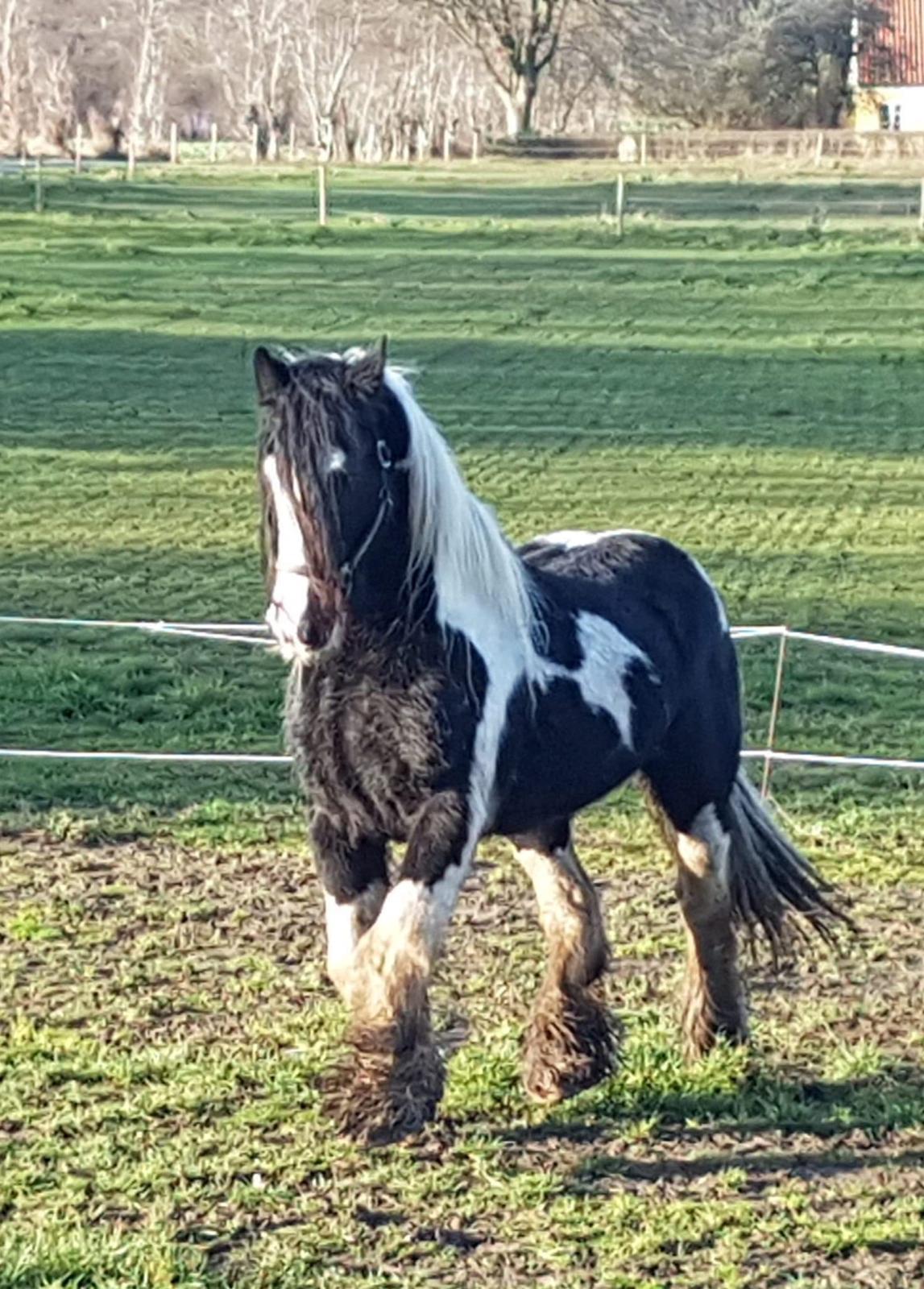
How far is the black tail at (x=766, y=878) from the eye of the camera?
247 inches

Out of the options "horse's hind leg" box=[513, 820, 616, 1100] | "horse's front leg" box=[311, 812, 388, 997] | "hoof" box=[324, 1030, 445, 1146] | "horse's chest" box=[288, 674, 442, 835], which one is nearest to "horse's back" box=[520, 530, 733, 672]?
"horse's hind leg" box=[513, 820, 616, 1100]

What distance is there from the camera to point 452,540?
521 centimetres

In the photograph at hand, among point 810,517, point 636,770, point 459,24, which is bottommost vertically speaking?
point 810,517

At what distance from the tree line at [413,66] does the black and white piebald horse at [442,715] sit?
65361mm

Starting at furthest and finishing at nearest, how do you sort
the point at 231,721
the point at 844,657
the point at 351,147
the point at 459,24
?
the point at 351,147
the point at 459,24
the point at 844,657
the point at 231,721

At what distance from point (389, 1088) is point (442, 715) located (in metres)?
0.84

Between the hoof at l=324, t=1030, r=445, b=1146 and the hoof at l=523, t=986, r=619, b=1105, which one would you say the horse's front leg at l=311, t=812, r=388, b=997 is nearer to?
the hoof at l=324, t=1030, r=445, b=1146

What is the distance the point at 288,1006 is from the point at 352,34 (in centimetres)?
7500

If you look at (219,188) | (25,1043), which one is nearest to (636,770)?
(25,1043)

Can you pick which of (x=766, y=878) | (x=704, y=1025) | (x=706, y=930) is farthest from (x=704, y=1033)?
(x=766, y=878)

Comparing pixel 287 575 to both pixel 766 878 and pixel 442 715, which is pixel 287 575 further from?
pixel 766 878

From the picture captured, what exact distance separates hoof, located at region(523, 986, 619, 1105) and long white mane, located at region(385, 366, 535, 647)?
101 cm

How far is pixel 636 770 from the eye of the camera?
5988mm

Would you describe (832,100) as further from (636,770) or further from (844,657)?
(636,770)
